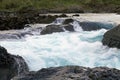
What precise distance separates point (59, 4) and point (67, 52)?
88.4ft

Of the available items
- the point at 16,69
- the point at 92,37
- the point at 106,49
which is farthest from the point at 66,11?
the point at 16,69

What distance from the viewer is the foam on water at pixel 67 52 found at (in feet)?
40.5

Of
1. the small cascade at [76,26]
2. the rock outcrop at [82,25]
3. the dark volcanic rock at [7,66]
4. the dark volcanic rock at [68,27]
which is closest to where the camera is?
the dark volcanic rock at [7,66]

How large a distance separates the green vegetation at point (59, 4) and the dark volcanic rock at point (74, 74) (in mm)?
33132

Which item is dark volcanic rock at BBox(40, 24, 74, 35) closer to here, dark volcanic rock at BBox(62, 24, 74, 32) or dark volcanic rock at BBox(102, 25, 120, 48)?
dark volcanic rock at BBox(62, 24, 74, 32)

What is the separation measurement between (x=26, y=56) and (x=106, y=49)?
13.8 ft

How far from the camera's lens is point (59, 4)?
134ft

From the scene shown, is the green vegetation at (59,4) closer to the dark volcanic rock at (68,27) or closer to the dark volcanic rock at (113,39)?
the dark volcanic rock at (68,27)

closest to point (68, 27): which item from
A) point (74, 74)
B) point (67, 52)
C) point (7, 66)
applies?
point (67, 52)

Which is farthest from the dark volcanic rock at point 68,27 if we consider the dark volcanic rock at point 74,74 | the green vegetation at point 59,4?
the dark volcanic rock at point 74,74

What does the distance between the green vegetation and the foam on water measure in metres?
21.6

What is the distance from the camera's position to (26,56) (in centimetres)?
1270

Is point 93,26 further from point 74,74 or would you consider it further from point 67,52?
point 74,74

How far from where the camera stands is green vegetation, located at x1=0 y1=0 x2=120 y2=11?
39469 mm
